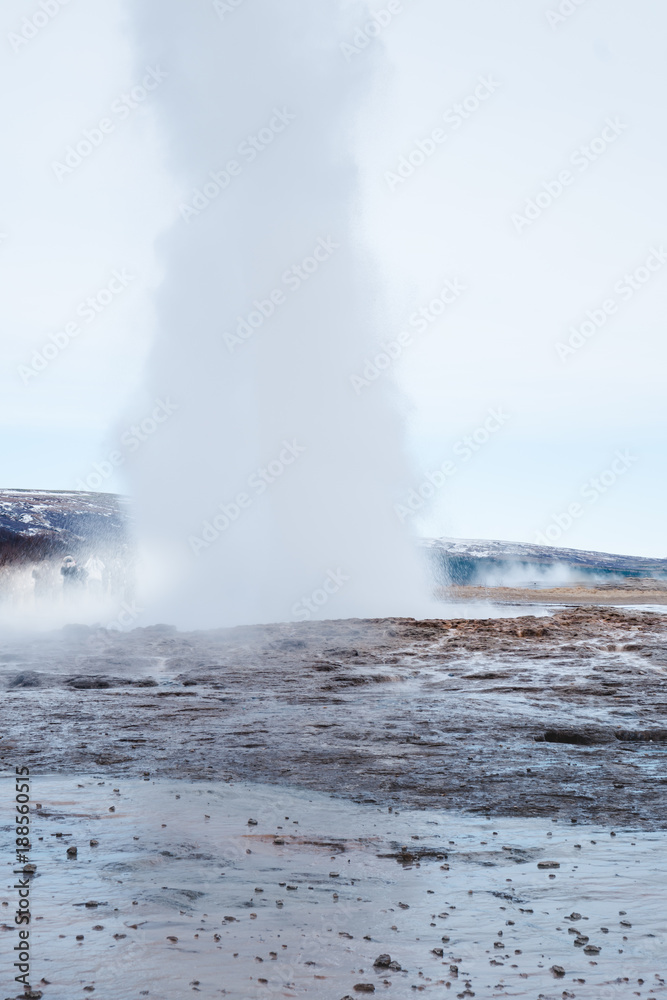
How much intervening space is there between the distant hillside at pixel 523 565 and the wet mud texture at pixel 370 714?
198ft

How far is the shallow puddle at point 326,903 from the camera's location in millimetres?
3607

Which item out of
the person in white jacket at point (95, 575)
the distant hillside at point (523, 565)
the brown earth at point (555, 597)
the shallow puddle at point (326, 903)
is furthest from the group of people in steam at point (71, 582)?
the distant hillside at point (523, 565)

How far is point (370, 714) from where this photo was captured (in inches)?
406

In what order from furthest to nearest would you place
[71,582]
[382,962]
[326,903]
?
[71,582] → [326,903] → [382,962]

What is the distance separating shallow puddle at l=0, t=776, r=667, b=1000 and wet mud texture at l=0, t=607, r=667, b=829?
802 mm

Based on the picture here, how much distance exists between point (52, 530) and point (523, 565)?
5962 cm

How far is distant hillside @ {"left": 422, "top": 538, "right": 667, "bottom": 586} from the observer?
83.5m

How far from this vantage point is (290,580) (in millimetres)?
25906

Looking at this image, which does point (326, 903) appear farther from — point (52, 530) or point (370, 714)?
point (52, 530)

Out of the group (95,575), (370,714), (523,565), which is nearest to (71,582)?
(95,575)

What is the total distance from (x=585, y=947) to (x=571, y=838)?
5.58 ft

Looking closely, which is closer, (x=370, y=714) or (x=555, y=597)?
(x=370, y=714)

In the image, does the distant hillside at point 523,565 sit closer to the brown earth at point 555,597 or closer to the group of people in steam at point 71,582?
the brown earth at point 555,597

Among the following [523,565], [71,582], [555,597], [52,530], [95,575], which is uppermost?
[523,565]
